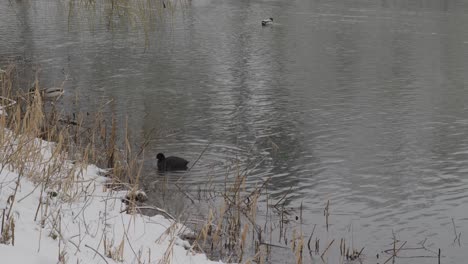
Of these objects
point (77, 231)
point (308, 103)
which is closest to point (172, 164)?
point (77, 231)

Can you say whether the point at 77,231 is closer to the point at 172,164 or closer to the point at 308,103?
the point at 172,164

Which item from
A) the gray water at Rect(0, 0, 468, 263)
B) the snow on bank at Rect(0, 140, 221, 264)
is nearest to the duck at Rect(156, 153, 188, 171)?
the gray water at Rect(0, 0, 468, 263)

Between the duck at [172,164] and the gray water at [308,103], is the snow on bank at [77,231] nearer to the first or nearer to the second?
Result: the gray water at [308,103]

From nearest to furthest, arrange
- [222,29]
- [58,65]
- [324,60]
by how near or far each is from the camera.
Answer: [58,65] < [324,60] < [222,29]

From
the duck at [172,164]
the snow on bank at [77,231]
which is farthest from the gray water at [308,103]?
the snow on bank at [77,231]

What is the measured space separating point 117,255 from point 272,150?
24.9 feet

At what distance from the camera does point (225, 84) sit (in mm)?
19469

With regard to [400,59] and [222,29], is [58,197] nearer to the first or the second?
[400,59]

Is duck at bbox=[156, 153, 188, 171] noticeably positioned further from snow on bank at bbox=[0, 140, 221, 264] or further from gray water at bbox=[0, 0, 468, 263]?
snow on bank at bbox=[0, 140, 221, 264]

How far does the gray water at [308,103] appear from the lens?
984 centimetres

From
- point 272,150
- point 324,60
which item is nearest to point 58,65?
point 324,60

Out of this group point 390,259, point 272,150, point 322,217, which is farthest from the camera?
point 272,150

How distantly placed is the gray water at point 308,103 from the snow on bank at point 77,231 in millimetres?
1405

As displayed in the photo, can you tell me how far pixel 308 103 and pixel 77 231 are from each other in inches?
470
